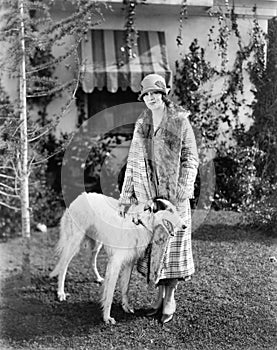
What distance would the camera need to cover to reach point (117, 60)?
6789 mm

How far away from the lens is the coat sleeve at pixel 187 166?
3717 millimetres

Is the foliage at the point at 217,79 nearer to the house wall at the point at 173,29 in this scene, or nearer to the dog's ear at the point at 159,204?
the house wall at the point at 173,29

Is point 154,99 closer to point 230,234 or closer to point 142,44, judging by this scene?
point 230,234

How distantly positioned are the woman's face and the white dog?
0.66 m

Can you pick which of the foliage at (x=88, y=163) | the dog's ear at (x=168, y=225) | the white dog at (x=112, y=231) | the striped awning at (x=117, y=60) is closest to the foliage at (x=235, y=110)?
the striped awning at (x=117, y=60)

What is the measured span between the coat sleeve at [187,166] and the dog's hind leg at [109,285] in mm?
706

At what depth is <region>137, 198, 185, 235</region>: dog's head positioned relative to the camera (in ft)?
12.2

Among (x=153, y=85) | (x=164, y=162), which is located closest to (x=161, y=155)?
(x=164, y=162)

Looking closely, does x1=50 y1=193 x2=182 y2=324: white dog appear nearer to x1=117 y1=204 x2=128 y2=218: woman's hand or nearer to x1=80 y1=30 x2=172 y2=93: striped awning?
x1=117 y1=204 x2=128 y2=218: woman's hand

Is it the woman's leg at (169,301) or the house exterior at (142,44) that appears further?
the house exterior at (142,44)

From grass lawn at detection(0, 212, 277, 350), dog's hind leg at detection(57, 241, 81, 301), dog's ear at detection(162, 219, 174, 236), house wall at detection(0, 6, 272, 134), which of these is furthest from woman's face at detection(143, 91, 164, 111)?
house wall at detection(0, 6, 272, 134)

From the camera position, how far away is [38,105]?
23.3 feet

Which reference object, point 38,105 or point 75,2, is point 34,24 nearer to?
point 75,2

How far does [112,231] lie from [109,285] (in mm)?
410
